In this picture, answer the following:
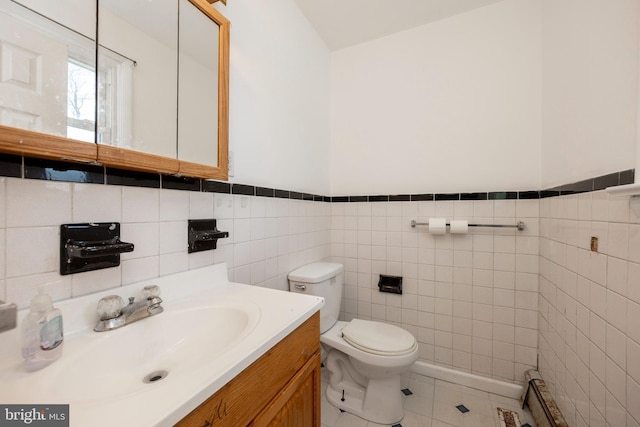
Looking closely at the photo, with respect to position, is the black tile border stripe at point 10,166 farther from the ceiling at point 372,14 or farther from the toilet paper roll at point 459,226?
the toilet paper roll at point 459,226

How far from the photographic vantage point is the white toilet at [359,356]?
1391 millimetres

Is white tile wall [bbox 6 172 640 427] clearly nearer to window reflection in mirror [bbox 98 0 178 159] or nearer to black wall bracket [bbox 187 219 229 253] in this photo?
black wall bracket [bbox 187 219 229 253]

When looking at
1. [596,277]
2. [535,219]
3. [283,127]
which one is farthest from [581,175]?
[283,127]

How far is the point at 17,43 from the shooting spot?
585 mm

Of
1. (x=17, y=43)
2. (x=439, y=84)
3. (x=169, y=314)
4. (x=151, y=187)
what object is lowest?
(x=169, y=314)

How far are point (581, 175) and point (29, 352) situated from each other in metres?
1.87

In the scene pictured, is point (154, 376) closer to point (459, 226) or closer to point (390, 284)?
point (390, 284)

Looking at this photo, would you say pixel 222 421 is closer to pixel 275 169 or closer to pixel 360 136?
pixel 275 169

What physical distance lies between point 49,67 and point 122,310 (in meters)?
0.65

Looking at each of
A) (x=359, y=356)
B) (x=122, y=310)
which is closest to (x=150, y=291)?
(x=122, y=310)

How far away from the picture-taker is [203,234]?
40.0 inches

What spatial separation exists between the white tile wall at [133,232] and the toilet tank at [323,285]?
93 mm

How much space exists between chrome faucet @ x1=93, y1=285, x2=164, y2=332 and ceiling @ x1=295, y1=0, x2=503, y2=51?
192 centimetres

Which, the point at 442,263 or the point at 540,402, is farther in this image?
the point at 442,263
